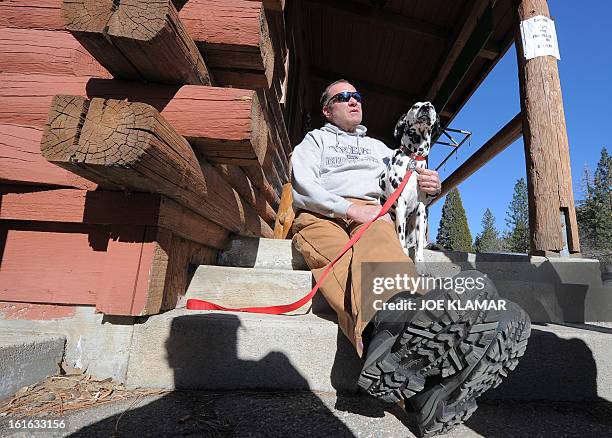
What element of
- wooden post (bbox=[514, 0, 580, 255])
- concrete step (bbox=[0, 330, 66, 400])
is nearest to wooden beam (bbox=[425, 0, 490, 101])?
wooden post (bbox=[514, 0, 580, 255])

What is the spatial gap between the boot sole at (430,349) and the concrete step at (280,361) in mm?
572

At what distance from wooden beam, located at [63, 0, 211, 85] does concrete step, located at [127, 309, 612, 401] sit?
1.32 meters

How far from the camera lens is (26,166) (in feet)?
6.62

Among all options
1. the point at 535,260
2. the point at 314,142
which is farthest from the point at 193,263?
the point at 535,260

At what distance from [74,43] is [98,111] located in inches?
50.5

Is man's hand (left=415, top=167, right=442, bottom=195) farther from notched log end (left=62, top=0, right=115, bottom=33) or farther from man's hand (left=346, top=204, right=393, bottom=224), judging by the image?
notched log end (left=62, top=0, right=115, bottom=33)

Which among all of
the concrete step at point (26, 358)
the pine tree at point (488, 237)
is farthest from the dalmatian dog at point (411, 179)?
the pine tree at point (488, 237)

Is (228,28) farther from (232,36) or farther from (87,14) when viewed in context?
(87,14)

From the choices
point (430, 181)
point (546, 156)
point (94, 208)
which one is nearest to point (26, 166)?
point (94, 208)

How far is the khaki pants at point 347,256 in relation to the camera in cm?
148

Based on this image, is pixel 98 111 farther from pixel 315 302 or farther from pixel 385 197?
pixel 385 197

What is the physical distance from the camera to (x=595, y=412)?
167 cm

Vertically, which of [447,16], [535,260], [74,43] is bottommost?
[535,260]

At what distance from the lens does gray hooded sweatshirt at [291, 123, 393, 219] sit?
6.62ft
